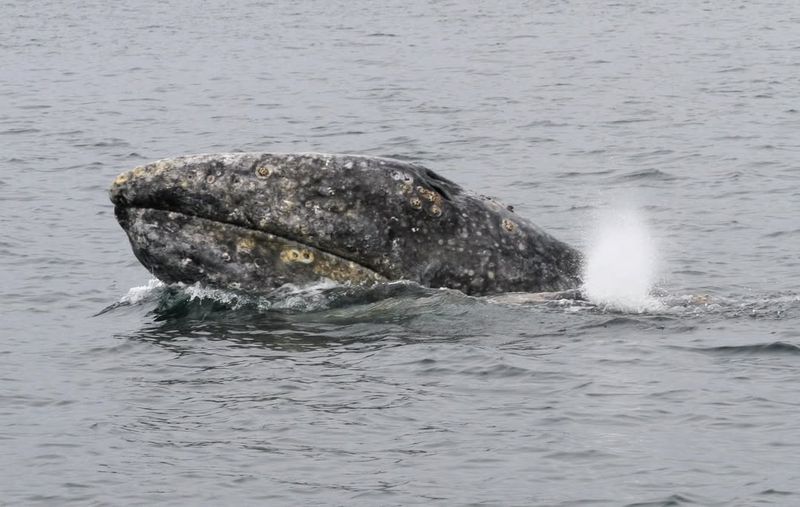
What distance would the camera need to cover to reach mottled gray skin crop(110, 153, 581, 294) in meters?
15.0

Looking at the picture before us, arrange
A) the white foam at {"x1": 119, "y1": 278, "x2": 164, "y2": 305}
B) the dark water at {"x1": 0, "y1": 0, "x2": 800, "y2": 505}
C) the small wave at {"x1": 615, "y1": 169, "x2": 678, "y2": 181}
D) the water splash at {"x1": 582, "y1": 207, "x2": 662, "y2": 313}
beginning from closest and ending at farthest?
the dark water at {"x1": 0, "y1": 0, "x2": 800, "y2": 505}, the water splash at {"x1": 582, "y1": 207, "x2": 662, "y2": 313}, the white foam at {"x1": 119, "y1": 278, "x2": 164, "y2": 305}, the small wave at {"x1": 615, "y1": 169, "x2": 678, "y2": 181}

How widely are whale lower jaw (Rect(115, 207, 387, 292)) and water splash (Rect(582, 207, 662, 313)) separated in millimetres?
2160

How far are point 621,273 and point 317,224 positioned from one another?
3351mm

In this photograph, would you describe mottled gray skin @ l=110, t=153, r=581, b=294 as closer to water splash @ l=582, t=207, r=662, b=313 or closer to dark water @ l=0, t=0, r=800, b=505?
dark water @ l=0, t=0, r=800, b=505

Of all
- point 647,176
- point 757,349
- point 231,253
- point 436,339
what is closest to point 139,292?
point 231,253

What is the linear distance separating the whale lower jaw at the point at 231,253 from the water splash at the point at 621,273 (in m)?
2.16

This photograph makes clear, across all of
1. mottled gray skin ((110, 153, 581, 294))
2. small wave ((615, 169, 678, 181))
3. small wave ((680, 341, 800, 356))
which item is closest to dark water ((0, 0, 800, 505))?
small wave ((680, 341, 800, 356))

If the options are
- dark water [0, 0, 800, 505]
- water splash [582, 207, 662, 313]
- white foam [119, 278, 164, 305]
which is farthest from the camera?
white foam [119, 278, 164, 305]

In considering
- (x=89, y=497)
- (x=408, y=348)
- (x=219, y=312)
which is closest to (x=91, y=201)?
(x=219, y=312)

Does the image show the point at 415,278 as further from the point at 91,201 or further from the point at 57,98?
the point at 57,98

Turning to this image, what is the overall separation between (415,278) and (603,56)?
29701mm

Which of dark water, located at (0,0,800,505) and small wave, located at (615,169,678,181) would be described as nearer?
dark water, located at (0,0,800,505)

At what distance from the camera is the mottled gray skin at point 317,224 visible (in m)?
15.0

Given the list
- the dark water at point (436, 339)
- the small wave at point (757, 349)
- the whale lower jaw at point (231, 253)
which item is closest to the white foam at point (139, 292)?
the dark water at point (436, 339)
